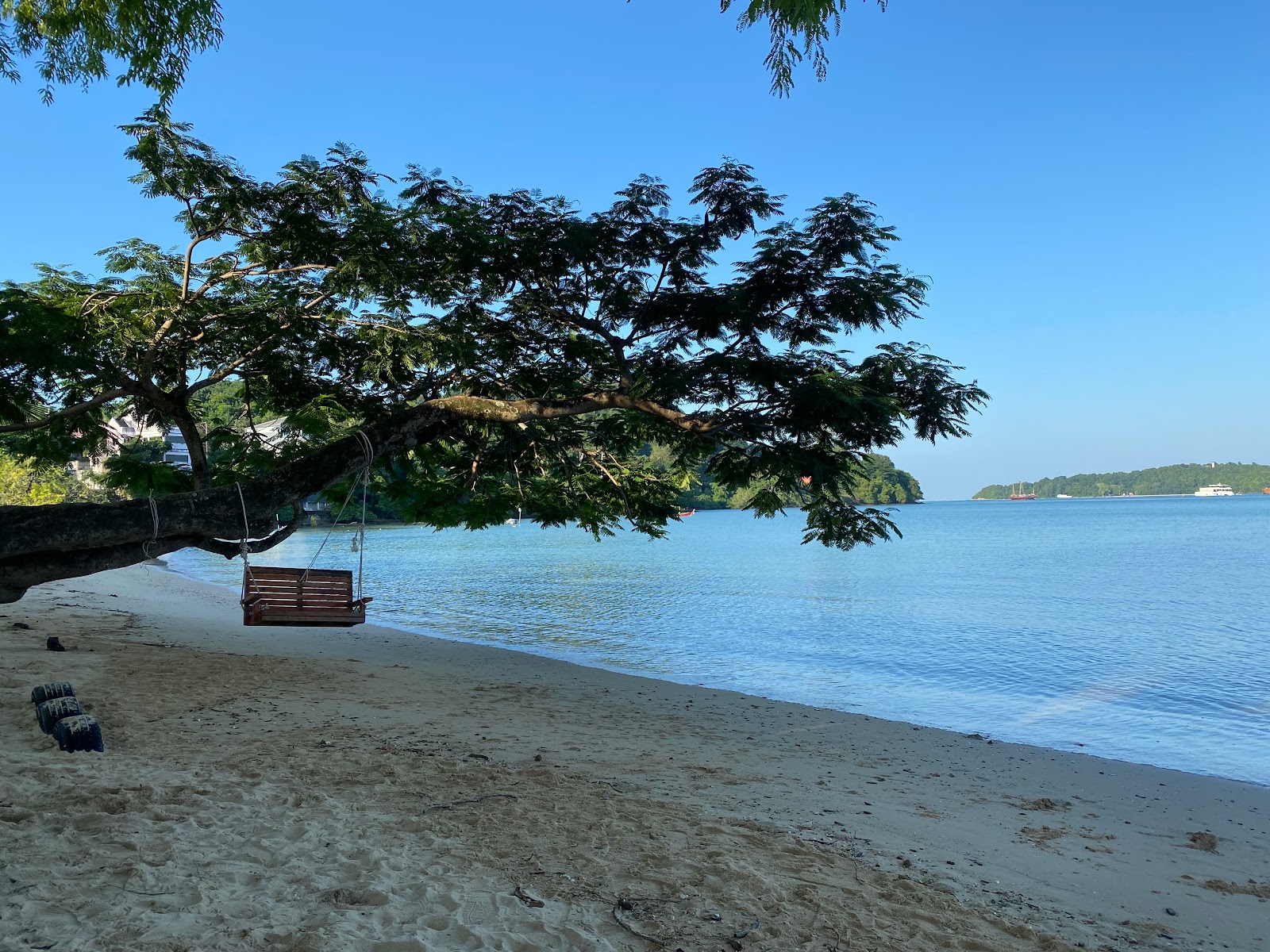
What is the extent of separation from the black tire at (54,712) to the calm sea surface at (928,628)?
9.06 m

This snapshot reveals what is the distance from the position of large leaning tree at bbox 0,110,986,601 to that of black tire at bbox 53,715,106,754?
237cm

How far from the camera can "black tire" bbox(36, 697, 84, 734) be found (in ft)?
19.4

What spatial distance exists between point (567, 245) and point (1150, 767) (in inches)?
329

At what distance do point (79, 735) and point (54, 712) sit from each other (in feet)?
2.09

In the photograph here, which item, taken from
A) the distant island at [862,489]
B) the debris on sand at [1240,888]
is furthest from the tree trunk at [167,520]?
the debris on sand at [1240,888]

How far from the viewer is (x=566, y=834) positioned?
14.9 feet

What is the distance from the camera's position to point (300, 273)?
10344 mm

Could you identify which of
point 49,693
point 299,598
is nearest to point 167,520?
point 299,598

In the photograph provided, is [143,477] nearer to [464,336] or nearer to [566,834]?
[464,336]

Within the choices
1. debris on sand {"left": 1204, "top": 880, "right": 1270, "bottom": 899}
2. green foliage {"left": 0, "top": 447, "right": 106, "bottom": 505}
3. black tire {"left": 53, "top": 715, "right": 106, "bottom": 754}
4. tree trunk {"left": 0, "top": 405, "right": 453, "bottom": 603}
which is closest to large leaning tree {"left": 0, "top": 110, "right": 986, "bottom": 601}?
tree trunk {"left": 0, "top": 405, "right": 453, "bottom": 603}

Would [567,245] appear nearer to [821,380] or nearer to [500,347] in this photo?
[500,347]

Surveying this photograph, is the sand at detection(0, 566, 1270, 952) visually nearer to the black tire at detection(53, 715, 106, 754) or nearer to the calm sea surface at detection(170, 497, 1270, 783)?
the black tire at detection(53, 715, 106, 754)

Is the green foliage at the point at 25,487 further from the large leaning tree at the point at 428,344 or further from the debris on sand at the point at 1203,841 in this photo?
the debris on sand at the point at 1203,841

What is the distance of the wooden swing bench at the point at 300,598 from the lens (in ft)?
27.0
